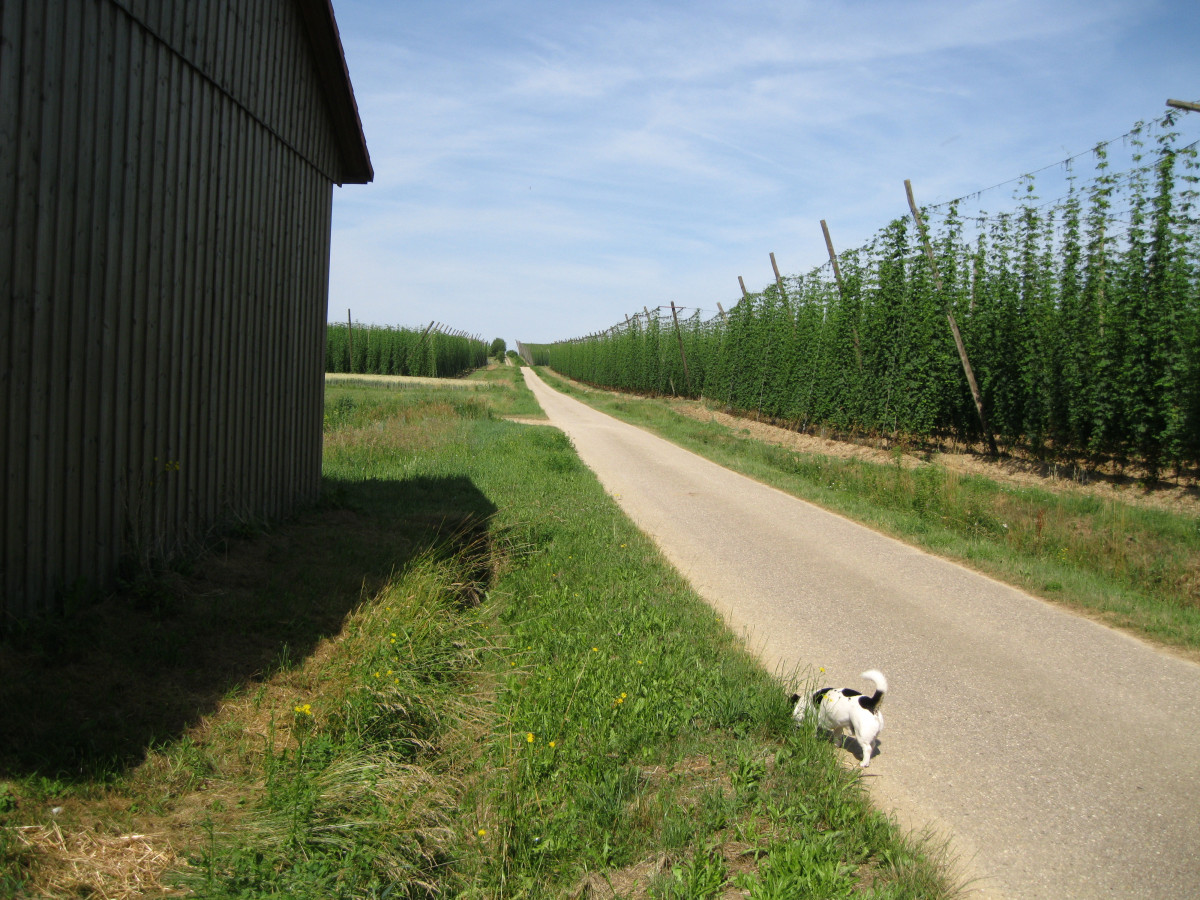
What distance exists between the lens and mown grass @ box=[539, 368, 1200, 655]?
Result: 682cm

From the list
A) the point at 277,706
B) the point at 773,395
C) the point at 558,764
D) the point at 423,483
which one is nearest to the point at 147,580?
the point at 277,706

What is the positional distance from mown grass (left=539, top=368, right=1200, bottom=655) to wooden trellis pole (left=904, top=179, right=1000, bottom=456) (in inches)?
77.1

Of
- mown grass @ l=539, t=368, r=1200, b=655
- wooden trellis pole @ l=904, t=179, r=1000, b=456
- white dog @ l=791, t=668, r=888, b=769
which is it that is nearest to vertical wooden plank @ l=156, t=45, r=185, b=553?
white dog @ l=791, t=668, r=888, b=769

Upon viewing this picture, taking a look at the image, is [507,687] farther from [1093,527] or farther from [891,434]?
[891,434]

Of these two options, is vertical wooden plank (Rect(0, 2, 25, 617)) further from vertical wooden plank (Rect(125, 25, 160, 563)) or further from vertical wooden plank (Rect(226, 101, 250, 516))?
vertical wooden plank (Rect(226, 101, 250, 516))

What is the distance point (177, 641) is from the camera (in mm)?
4633

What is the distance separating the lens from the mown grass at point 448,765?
2.95 m

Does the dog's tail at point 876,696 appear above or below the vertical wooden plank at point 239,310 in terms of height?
below

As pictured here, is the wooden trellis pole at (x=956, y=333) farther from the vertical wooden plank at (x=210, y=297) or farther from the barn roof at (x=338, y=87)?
the vertical wooden plank at (x=210, y=297)

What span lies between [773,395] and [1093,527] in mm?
14605

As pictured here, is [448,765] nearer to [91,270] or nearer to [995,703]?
[995,703]

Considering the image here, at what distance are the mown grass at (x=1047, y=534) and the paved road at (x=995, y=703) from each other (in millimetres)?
412

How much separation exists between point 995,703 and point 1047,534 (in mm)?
5447

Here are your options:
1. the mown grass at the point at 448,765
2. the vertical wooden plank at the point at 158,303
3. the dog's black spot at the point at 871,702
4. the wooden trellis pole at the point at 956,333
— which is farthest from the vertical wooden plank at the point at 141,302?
the wooden trellis pole at the point at 956,333
